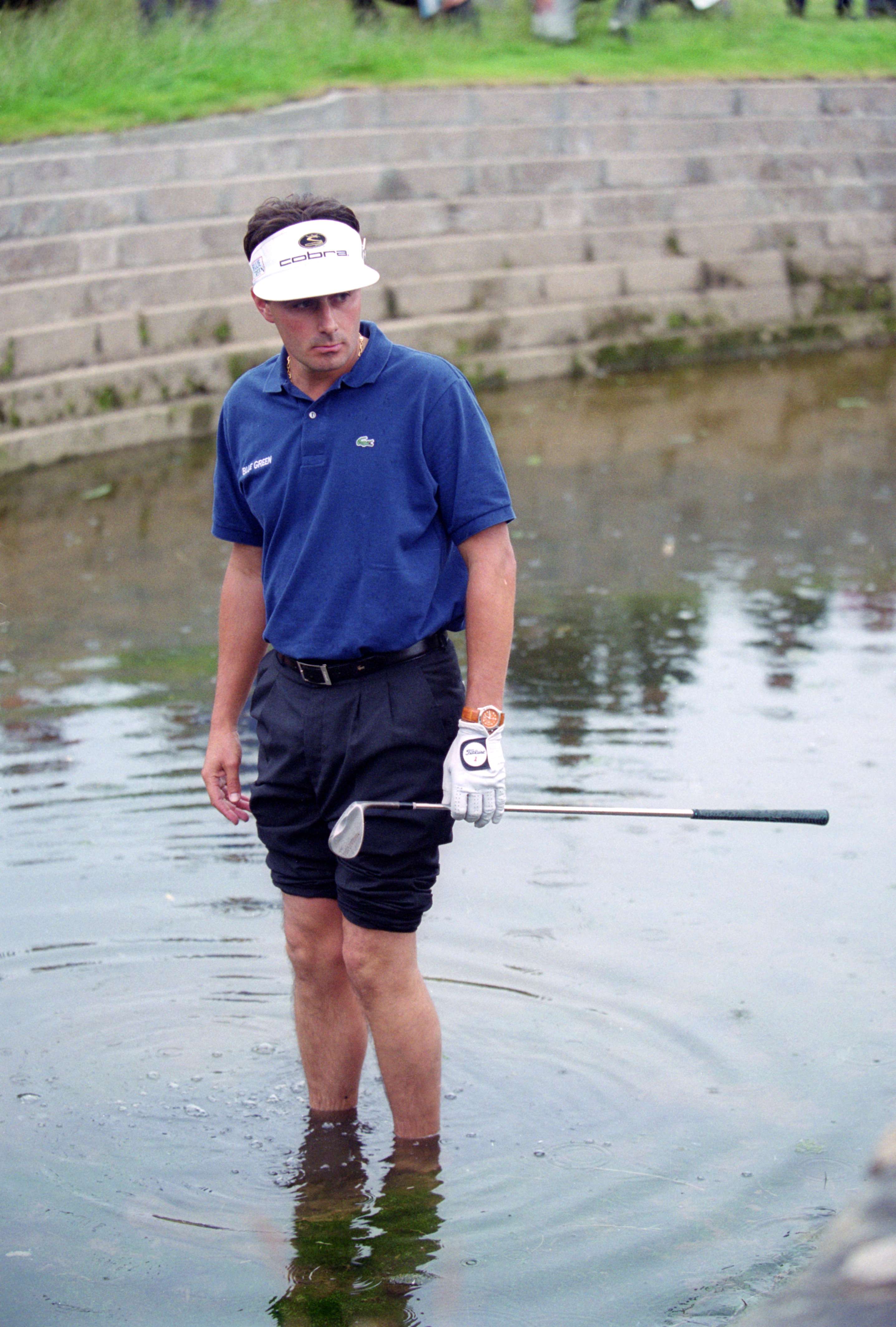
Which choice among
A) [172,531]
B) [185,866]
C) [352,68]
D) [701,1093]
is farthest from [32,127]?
[701,1093]

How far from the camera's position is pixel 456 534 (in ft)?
11.1

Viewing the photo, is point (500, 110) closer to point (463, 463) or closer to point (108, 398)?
point (108, 398)

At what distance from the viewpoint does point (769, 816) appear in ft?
11.6

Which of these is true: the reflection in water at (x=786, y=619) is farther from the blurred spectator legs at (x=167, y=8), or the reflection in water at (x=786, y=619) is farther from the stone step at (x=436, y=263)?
the blurred spectator legs at (x=167, y=8)

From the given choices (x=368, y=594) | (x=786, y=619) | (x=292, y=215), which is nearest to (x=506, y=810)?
(x=368, y=594)

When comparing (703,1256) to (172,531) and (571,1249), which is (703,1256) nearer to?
(571,1249)

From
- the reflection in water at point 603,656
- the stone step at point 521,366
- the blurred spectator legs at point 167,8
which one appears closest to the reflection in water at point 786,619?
the reflection in water at point 603,656

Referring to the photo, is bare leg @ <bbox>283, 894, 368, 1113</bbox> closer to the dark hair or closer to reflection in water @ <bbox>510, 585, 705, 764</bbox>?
the dark hair

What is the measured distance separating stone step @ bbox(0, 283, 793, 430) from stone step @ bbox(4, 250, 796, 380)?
0.15ft

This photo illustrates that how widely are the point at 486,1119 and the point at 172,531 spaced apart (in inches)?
239

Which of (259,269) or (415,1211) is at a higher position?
(259,269)

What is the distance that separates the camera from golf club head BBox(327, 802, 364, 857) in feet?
10.6

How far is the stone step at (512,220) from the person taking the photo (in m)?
11.2

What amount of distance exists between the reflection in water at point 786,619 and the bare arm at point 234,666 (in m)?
3.51
